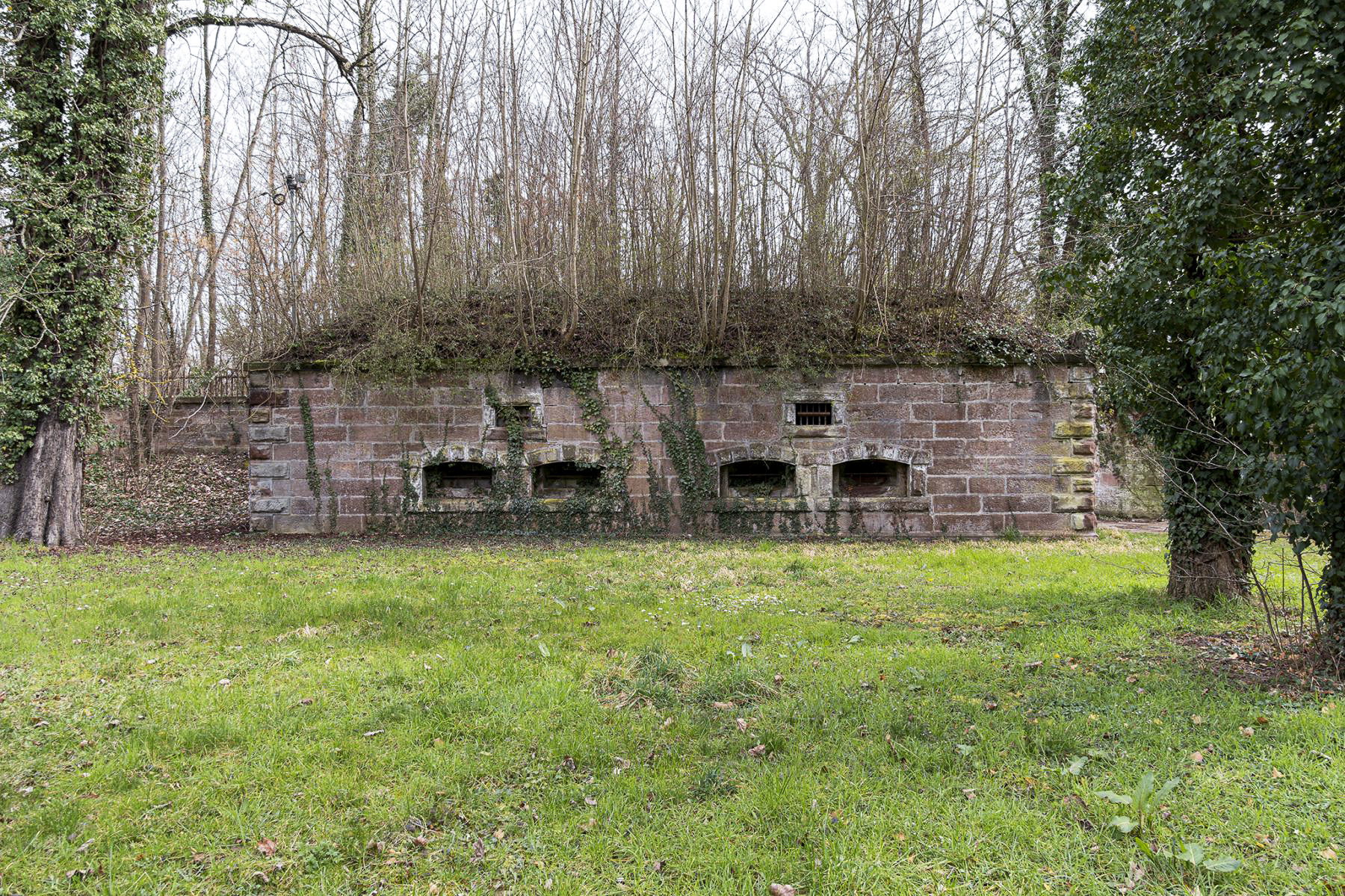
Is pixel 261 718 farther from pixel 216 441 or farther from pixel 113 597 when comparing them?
pixel 216 441

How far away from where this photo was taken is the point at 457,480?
11492mm

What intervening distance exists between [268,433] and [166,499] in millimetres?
3783

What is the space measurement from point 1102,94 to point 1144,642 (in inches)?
171

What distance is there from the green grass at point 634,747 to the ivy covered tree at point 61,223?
5.09 metres

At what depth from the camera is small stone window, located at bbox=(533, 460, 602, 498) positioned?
11.1 metres

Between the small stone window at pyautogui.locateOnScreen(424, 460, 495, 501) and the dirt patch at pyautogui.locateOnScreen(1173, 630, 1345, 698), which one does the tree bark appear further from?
the small stone window at pyautogui.locateOnScreen(424, 460, 495, 501)

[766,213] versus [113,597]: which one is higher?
[766,213]

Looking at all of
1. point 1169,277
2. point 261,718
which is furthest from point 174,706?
point 1169,277

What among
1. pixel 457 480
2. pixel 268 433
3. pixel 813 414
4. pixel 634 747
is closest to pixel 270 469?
pixel 268 433

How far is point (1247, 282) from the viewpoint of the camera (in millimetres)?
4266

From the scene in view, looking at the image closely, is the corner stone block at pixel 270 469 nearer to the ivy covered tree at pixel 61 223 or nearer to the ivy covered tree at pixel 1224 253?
the ivy covered tree at pixel 61 223

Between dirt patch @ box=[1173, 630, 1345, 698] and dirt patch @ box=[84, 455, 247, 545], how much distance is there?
1194cm

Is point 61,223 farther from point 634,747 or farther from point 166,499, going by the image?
point 634,747

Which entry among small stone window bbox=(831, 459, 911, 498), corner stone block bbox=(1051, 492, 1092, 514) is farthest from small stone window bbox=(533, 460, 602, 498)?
corner stone block bbox=(1051, 492, 1092, 514)
